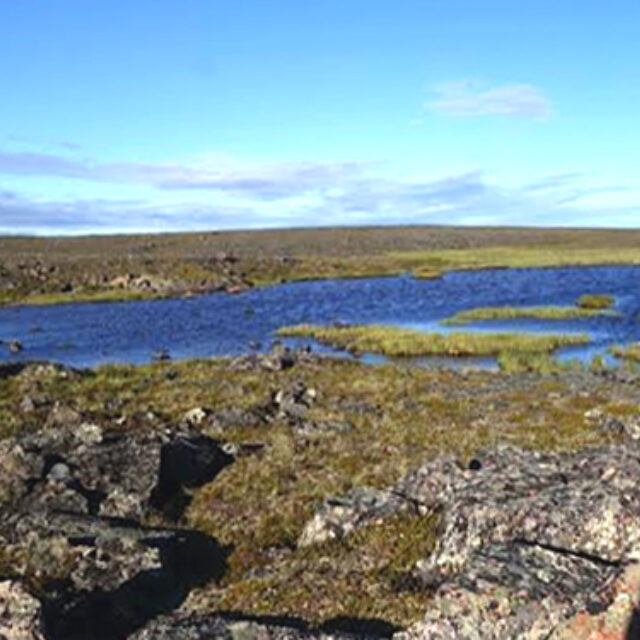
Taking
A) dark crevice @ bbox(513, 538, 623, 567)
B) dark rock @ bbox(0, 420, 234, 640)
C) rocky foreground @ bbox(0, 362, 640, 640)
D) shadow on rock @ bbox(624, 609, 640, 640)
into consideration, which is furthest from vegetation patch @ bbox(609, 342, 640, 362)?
shadow on rock @ bbox(624, 609, 640, 640)

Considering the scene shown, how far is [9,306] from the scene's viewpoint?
143m

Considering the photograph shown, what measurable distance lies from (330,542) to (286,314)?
299 ft

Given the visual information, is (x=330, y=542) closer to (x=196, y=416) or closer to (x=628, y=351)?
(x=196, y=416)

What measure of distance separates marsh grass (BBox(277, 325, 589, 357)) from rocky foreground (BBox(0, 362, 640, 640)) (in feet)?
149

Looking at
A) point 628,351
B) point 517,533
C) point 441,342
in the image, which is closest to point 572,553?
point 517,533

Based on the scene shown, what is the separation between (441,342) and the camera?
75.2 m

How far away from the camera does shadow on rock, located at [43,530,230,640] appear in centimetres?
1681

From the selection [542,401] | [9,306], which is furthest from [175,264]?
[542,401]

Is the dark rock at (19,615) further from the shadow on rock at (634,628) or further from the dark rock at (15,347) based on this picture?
the dark rock at (15,347)

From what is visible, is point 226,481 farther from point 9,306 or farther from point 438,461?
point 9,306

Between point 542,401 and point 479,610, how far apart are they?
32.4m

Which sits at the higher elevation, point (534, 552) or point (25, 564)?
point (534, 552)

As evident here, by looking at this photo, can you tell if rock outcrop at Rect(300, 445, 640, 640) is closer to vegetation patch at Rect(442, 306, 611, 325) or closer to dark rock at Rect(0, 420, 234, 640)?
dark rock at Rect(0, 420, 234, 640)

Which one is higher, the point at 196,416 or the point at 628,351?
the point at 196,416
